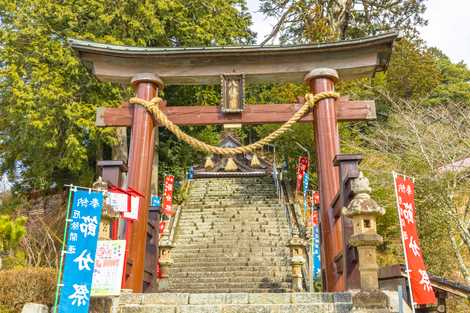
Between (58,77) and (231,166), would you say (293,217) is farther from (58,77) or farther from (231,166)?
(58,77)

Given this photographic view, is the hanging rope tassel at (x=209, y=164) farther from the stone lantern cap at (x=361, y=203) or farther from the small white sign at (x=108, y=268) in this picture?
the stone lantern cap at (x=361, y=203)

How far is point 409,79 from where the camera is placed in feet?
68.2

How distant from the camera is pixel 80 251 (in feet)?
16.1

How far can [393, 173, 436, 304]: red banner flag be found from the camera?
444 cm

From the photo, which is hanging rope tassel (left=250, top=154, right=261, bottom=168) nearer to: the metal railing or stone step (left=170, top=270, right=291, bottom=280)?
the metal railing

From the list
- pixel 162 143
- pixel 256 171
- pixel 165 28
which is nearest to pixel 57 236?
pixel 162 143

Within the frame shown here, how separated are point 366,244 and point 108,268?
309 centimetres

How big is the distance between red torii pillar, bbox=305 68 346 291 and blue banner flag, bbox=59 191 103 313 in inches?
133

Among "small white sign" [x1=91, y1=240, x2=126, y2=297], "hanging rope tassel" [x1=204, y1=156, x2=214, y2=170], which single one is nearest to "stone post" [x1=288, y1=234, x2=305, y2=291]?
"small white sign" [x1=91, y1=240, x2=126, y2=297]

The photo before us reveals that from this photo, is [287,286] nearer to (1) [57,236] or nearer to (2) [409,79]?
(1) [57,236]

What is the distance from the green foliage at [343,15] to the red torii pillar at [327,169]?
15027mm

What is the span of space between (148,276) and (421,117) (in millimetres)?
9896

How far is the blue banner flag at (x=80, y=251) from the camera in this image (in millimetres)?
4688

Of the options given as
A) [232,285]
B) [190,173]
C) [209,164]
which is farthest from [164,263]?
[209,164]
